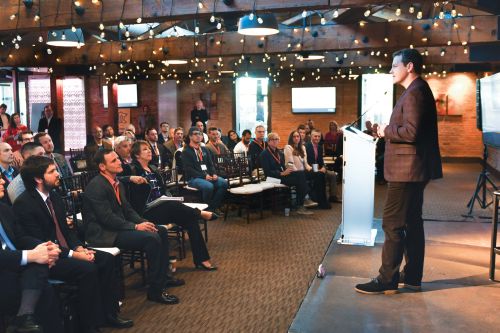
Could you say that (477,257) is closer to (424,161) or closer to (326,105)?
(424,161)

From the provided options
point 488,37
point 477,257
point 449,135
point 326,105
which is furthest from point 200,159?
point 449,135

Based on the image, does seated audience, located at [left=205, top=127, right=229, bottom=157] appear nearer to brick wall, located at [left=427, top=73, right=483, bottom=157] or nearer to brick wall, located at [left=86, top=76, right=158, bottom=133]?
brick wall, located at [left=86, top=76, right=158, bottom=133]

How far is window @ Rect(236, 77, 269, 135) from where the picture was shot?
1780 centimetres


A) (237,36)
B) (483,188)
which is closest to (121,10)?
(237,36)

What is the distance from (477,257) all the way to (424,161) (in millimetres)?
1950

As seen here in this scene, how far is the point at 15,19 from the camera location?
7.15m

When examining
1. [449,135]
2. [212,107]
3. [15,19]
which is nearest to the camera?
[15,19]

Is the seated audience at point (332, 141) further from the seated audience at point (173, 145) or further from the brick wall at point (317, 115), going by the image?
the brick wall at point (317, 115)

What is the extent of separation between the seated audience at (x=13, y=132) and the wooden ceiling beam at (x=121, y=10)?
1626 mm

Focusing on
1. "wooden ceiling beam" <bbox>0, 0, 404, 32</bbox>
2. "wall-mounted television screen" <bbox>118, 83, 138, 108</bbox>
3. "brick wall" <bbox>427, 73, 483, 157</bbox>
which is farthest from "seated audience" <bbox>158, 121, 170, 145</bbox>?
"brick wall" <bbox>427, 73, 483, 157</bbox>

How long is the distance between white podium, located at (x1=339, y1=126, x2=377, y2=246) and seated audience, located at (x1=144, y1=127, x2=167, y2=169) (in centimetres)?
298

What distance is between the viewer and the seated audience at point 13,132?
27.3 ft

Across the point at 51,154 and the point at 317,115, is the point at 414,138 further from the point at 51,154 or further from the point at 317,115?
the point at 317,115

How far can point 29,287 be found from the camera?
118 inches
